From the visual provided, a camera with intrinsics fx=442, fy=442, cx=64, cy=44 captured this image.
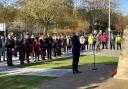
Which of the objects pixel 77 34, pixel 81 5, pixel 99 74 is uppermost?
pixel 81 5

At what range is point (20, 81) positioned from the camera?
16.9 metres

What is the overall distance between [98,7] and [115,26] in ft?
54.3

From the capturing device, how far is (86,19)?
85312mm

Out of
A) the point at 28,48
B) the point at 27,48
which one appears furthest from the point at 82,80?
the point at 28,48

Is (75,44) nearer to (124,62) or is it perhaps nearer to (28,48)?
(124,62)

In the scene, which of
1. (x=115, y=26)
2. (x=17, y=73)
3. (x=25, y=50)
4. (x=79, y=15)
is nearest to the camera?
(x=17, y=73)

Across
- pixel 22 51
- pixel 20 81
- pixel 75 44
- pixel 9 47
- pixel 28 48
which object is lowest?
pixel 20 81

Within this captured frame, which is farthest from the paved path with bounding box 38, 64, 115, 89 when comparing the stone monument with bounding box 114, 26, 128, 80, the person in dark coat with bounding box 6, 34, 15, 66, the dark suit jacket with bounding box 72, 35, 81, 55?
the person in dark coat with bounding box 6, 34, 15, 66

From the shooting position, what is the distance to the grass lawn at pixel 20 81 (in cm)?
1557

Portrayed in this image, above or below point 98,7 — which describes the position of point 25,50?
below

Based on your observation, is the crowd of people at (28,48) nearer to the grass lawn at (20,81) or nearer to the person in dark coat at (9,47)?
the person in dark coat at (9,47)

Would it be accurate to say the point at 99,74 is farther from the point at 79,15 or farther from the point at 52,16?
the point at 79,15

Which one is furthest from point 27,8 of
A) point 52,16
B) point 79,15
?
point 79,15

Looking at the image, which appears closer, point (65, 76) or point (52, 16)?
point (65, 76)
